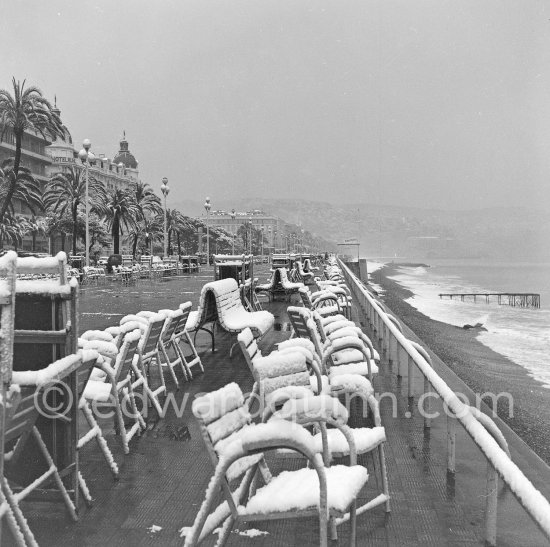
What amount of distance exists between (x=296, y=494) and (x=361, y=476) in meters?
0.39

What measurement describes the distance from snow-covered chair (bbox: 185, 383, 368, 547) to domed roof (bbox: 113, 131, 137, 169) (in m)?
154

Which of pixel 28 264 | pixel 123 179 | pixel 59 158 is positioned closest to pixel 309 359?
pixel 28 264

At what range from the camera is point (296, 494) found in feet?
9.57

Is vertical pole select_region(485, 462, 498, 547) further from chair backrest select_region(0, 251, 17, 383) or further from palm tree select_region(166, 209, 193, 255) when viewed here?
palm tree select_region(166, 209, 193, 255)

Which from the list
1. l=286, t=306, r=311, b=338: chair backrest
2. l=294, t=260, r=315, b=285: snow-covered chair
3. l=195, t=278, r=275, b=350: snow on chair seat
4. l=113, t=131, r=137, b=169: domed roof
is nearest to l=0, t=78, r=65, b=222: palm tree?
l=294, t=260, r=315, b=285: snow-covered chair

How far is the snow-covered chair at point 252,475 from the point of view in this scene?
2.57 m

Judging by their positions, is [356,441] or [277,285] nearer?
[356,441]

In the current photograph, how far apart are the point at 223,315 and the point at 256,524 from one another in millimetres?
5219

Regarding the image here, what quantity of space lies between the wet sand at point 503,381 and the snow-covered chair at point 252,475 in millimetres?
4950

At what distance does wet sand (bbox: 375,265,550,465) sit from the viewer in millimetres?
8781

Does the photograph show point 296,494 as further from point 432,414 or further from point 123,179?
point 123,179

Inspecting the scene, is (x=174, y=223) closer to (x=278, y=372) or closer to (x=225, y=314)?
(x=225, y=314)

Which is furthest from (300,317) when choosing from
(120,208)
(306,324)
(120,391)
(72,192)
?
(120,208)

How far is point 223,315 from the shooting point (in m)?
8.73
